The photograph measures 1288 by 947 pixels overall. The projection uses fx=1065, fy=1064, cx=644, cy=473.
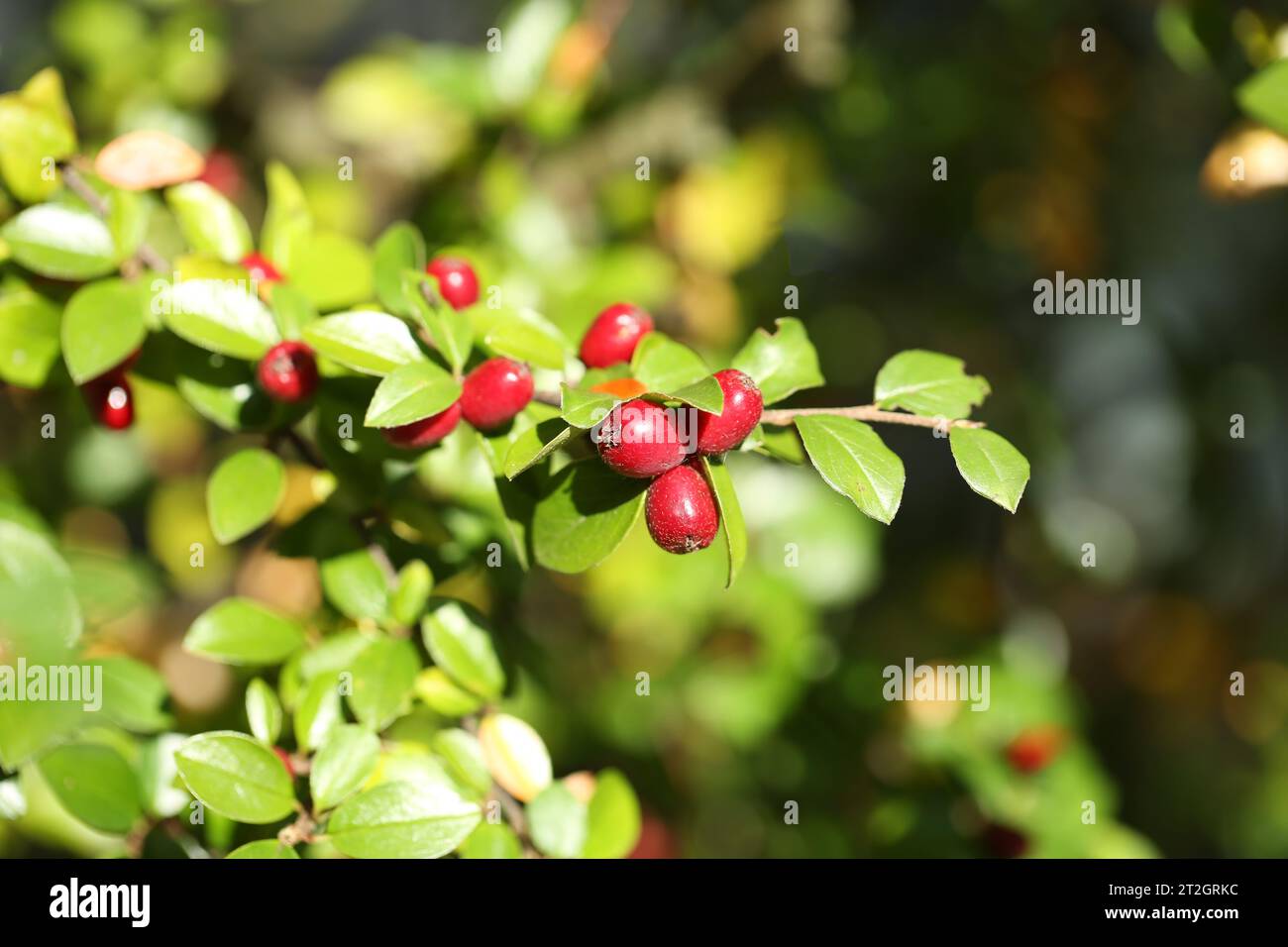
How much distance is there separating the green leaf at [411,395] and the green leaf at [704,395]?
0.16 metres

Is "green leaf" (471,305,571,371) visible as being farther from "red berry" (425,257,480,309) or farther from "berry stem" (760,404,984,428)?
"berry stem" (760,404,984,428)

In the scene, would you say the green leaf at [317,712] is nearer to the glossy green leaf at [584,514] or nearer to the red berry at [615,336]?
the glossy green leaf at [584,514]

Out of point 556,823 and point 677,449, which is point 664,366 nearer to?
point 677,449

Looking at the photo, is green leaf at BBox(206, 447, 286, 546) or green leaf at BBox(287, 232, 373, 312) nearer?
green leaf at BBox(206, 447, 286, 546)

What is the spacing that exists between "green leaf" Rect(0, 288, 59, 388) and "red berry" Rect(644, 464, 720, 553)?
0.53 m

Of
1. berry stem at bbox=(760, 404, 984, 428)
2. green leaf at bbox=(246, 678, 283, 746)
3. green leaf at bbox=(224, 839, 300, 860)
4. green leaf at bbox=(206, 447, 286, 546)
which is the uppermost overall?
berry stem at bbox=(760, 404, 984, 428)

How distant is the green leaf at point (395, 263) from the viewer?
2.69 ft

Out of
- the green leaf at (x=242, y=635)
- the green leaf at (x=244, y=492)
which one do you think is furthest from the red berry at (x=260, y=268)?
the green leaf at (x=242, y=635)

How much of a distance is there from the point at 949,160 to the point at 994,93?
0.43 feet

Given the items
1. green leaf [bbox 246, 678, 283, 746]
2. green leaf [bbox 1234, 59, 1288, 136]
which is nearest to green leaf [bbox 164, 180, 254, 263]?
green leaf [bbox 246, 678, 283, 746]

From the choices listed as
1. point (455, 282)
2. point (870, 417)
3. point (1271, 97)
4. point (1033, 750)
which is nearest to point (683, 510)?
point (870, 417)

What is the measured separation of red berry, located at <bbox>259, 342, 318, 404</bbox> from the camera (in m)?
0.78

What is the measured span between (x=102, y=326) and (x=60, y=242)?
0.26 ft

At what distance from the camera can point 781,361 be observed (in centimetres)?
77
